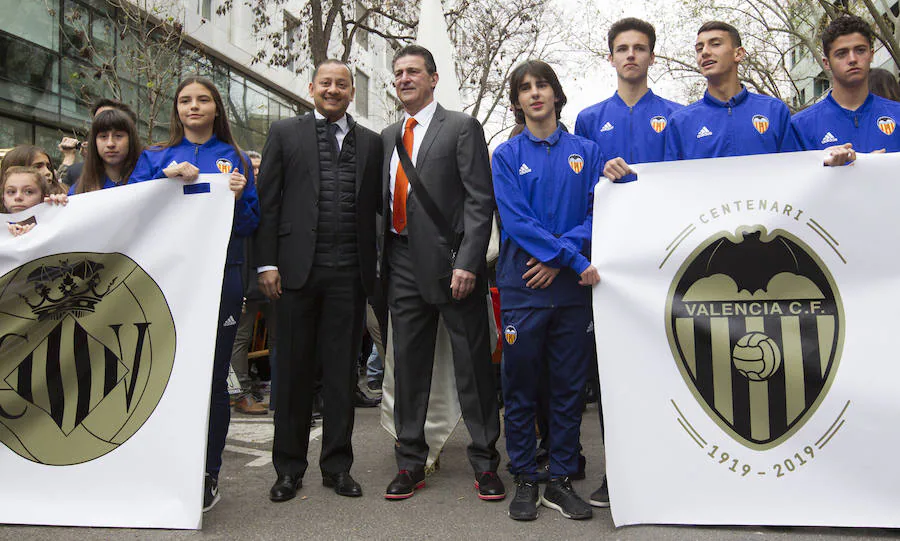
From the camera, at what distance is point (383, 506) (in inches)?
147

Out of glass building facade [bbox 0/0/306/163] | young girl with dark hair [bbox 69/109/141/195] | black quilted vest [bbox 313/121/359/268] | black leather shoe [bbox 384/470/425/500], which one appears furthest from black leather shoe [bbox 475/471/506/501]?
glass building facade [bbox 0/0/306/163]

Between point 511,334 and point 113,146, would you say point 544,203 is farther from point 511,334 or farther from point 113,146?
A: point 113,146

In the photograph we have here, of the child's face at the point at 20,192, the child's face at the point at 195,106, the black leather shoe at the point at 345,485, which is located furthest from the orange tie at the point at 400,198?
the child's face at the point at 20,192

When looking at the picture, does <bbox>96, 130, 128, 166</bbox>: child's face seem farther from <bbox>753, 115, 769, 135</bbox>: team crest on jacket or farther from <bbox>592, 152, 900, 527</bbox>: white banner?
<bbox>753, 115, 769, 135</bbox>: team crest on jacket

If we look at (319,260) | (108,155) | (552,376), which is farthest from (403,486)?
(108,155)

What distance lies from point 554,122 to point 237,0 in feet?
67.6

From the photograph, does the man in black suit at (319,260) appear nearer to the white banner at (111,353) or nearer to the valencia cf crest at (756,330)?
the white banner at (111,353)

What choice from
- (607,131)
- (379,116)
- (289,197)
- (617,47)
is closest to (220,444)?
(289,197)

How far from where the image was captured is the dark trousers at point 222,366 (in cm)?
376

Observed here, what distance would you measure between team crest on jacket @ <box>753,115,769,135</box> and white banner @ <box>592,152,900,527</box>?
37 centimetres

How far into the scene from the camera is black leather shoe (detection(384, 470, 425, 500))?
3852mm

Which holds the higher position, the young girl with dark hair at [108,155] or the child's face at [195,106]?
the child's face at [195,106]

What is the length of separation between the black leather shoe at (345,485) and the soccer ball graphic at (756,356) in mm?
1901

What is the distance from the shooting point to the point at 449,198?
13.2 ft
